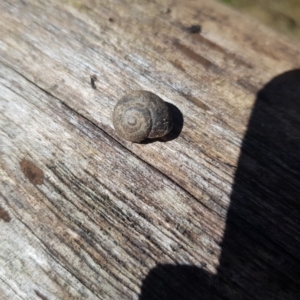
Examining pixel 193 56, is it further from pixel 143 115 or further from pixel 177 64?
pixel 143 115

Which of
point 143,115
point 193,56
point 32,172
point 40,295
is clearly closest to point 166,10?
point 193,56

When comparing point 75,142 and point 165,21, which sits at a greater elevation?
point 165,21

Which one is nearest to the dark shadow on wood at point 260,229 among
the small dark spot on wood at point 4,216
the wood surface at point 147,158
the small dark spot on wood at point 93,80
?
the wood surface at point 147,158

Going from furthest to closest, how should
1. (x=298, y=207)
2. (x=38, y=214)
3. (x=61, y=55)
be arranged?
(x=61, y=55)
(x=298, y=207)
(x=38, y=214)

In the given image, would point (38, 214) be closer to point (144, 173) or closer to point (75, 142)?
point (75, 142)

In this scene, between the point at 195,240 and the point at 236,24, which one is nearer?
the point at 195,240

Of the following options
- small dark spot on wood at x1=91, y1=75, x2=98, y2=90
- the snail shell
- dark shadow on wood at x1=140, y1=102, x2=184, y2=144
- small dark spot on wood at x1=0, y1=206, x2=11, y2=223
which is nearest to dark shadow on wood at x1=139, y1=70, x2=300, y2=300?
dark shadow on wood at x1=140, y1=102, x2=184, y2=144

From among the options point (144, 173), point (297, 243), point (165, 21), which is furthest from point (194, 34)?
point (297, 243)
